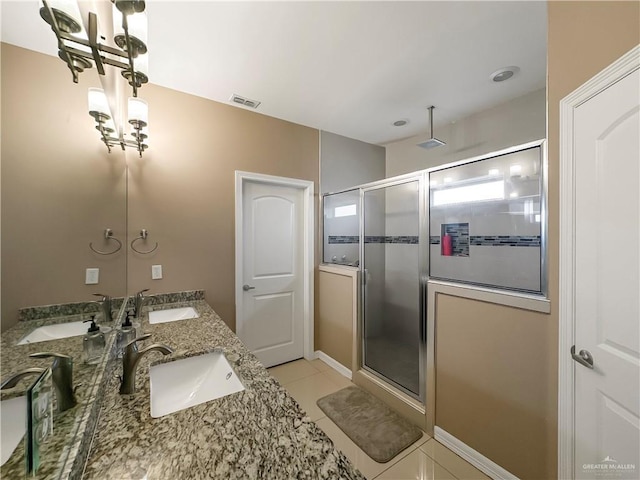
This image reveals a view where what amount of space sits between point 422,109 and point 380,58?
0.95m

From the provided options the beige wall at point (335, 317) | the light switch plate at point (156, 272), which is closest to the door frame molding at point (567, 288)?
the beige wall at point (335, 317)

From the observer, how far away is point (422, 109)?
2584 mm

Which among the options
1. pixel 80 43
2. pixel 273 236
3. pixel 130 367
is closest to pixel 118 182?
pixel 80 43

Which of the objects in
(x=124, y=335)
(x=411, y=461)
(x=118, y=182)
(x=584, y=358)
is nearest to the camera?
(x=584, y=358)

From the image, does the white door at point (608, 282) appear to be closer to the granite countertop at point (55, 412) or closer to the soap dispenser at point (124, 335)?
the granite countertop at point (55, 412)

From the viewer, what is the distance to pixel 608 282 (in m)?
1.00

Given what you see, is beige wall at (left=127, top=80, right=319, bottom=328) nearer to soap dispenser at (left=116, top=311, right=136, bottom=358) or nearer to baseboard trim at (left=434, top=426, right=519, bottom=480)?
soap dispenser at (left=116, top=311, right=136, bottom=358)

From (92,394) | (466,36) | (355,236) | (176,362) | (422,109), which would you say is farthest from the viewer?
(355,236)

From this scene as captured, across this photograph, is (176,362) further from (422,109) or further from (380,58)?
(422,109)

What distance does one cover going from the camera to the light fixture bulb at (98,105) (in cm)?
107

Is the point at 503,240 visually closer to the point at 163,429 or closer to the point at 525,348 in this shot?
the point at 525,348

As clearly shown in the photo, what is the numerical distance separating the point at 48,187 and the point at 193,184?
60.0 inches

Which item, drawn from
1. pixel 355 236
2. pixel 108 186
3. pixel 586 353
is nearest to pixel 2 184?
pixel 108 186

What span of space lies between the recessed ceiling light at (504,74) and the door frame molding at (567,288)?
3.39ft
